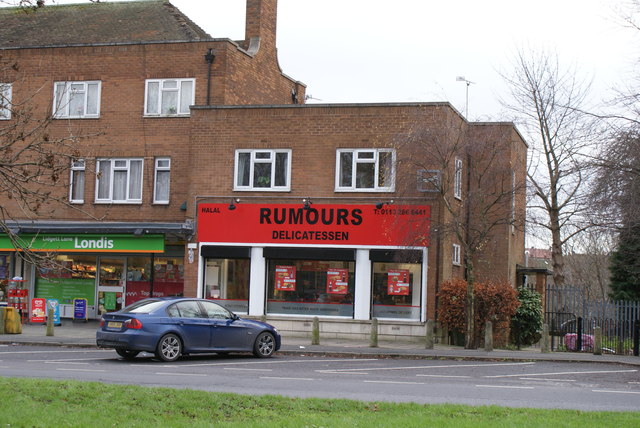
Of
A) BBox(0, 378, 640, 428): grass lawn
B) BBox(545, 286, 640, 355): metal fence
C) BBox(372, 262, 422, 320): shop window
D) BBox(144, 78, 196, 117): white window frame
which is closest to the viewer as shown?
BBox(0, 378, 640, 428): grass lawn

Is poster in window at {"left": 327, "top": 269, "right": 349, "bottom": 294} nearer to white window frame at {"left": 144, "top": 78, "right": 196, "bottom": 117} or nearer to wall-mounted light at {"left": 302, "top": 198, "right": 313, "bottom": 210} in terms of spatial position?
wall-mounted light at {"left": 302, "top": 198, "right": 313, "bottom": 210}

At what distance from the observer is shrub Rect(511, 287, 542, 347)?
28.4 metres

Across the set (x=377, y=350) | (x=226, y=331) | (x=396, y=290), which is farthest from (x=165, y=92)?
(x=226, y=331)

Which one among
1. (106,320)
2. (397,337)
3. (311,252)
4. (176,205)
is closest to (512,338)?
(397,337)

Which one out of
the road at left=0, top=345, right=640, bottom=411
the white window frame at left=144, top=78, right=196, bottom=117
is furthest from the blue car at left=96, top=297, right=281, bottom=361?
the white window frame at left=144, top=78, right=196, bottom=117

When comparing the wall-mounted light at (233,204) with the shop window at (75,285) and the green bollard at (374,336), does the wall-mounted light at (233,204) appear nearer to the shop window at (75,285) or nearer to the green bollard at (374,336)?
the green bollard at (374,336)

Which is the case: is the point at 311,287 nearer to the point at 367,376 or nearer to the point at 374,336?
the point at 374,336

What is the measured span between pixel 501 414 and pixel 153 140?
21394mm

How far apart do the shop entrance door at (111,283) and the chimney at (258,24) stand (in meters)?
9.25

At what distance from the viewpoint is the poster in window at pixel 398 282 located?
26703mm

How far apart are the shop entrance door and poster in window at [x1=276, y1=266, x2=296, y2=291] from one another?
6657mm

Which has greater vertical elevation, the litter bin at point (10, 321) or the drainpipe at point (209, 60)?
the drainpipe at point (209, 60)

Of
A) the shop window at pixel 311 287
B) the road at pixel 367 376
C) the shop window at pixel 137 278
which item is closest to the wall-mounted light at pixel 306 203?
the shop window at pixel 311 287

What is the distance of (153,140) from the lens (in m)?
30.0
